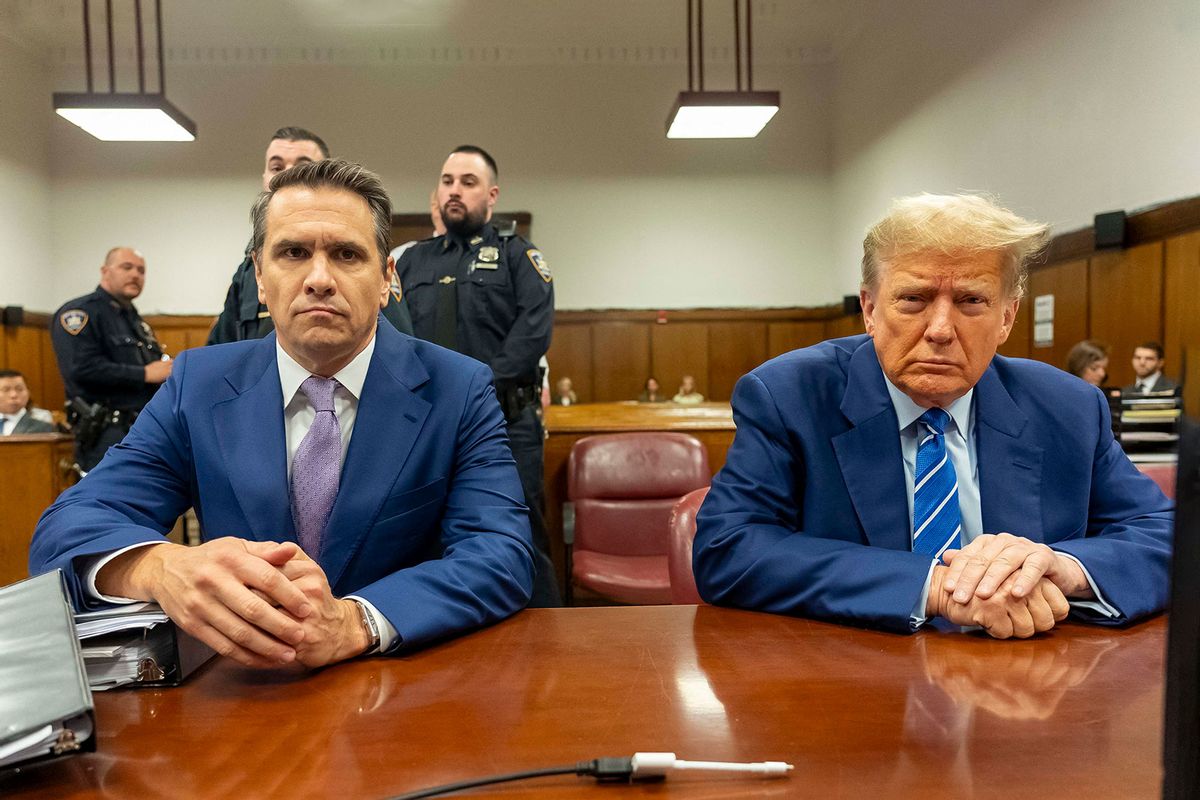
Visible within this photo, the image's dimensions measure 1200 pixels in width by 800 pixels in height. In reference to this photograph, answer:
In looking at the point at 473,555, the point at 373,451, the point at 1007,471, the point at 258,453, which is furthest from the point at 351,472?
the point at 1007,471

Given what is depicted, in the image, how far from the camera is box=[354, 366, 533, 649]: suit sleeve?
113 centimetres

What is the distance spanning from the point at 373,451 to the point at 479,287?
2.19 m

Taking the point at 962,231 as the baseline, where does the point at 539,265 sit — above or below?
above

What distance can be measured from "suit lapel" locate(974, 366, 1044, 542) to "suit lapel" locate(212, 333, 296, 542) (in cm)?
116

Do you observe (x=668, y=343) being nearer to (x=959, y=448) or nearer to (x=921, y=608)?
(x=959, y=448)

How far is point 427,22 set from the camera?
9266 mm

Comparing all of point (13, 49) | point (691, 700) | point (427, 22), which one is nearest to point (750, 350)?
point (427, 22)

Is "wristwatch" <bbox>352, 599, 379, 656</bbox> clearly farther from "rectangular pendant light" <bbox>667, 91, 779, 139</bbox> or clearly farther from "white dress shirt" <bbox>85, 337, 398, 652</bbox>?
"rectangular pendant light" <bbox>667, 91, 779, 139</bbox>

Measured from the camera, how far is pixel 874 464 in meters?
1.44

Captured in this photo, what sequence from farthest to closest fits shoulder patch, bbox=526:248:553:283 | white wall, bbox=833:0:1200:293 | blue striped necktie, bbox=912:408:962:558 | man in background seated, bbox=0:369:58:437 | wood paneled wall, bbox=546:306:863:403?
wood paneled wall, bbox=546:306:863:403 → man in background seated, bbox=0:369:58:437 → white wall, bbox=833:0:1200:293 → shoulder patch, bbox=526:248:553:283 → blue striped necktie, bbox=912:408:962:558

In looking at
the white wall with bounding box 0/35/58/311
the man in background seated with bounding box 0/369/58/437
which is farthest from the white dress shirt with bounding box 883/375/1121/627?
the white wall with bounding box 0/35/58/311

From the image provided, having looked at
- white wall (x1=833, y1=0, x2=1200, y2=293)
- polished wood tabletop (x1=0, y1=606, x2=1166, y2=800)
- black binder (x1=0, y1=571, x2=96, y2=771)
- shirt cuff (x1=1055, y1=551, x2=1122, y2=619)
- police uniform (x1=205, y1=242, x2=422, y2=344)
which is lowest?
polished wood tabletop (x1=0, y1=606, x2=1166, y2=800)

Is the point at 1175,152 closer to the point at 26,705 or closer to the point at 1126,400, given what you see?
the point at 1126,400

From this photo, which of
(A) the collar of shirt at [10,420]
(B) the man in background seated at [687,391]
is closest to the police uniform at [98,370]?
(A) the collar of shirt at [10,420]
